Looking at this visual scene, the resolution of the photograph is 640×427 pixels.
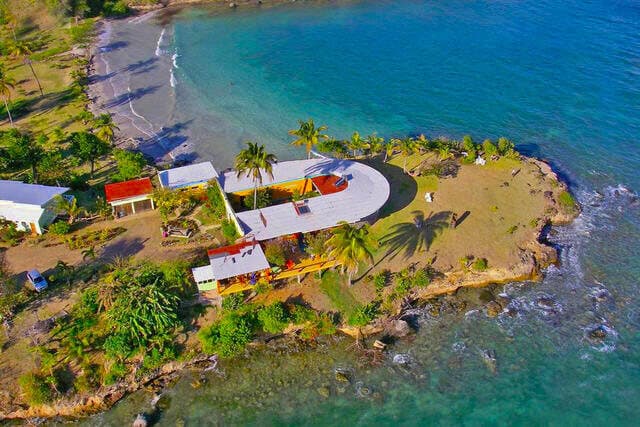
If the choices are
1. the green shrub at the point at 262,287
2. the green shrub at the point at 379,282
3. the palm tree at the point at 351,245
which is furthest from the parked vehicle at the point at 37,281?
the green shrub at the point at 379,282

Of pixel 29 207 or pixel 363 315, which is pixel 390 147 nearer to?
pixel 363 315

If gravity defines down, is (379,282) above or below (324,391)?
above

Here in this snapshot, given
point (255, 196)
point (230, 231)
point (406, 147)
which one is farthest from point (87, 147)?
point (406, 147)

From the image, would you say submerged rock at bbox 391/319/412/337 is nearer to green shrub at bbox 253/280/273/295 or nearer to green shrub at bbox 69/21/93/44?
green shrub at bbox 253/280/273/295

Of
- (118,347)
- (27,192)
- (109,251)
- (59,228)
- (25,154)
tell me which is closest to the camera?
(118,347)

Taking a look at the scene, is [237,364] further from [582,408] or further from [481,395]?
[582,408]

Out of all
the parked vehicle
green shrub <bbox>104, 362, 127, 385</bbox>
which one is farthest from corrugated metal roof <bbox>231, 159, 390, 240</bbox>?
the parked vehicle

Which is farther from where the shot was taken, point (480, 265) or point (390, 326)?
point (480, 265)

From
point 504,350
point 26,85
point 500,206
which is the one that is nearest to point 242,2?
point 26,85
